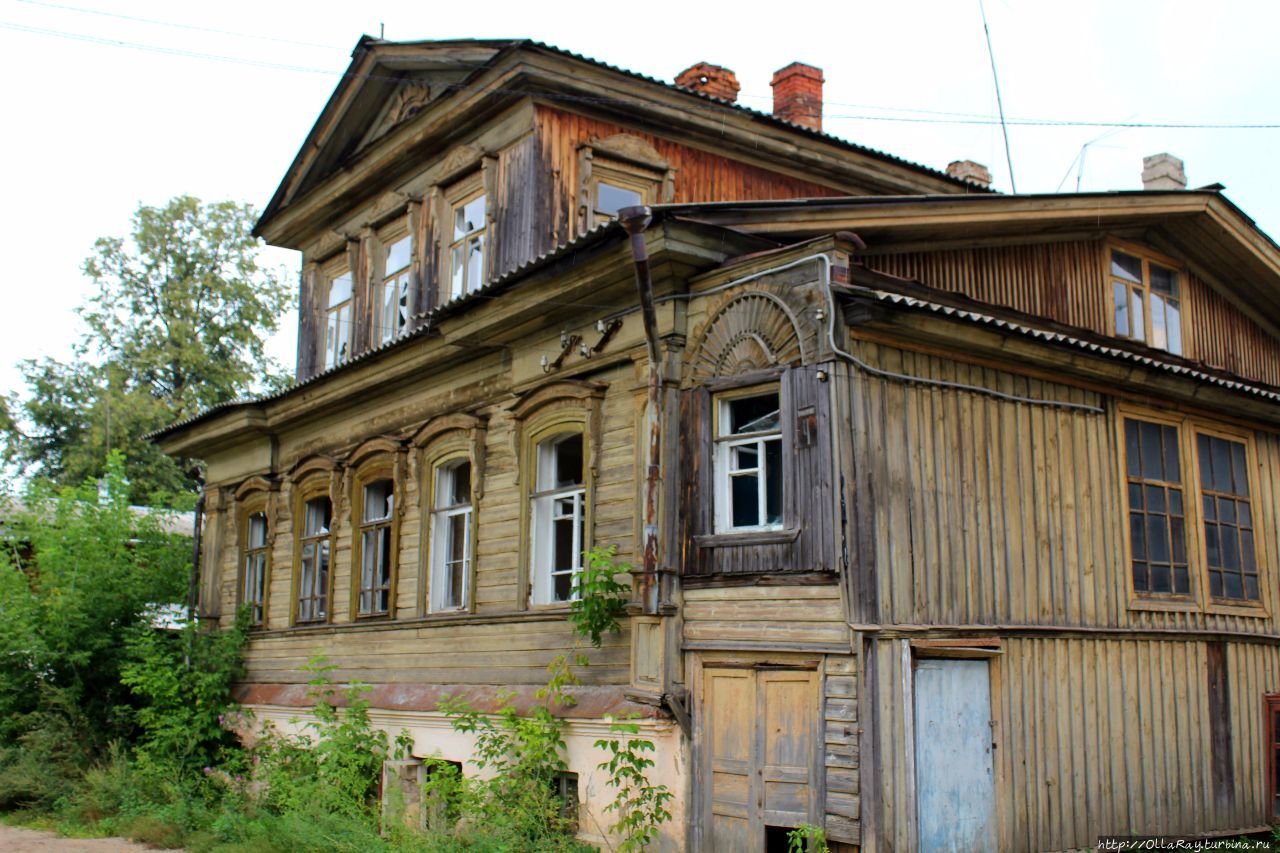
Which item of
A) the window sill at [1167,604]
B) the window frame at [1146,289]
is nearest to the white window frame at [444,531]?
the window sill at [1167,604]

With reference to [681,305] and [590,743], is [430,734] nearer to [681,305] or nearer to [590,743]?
[590,743]

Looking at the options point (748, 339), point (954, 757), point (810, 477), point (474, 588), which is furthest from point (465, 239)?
point (954, 757)

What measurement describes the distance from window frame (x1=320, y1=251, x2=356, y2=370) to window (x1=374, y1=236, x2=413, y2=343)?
0.78 metres

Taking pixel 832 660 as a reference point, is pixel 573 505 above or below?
above

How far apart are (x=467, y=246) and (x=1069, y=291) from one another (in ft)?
24.4

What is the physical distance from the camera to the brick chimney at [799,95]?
18.0 m

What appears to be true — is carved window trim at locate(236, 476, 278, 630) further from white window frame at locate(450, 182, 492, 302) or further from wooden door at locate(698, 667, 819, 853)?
wooden door at locate(698, 667, 819, 853)

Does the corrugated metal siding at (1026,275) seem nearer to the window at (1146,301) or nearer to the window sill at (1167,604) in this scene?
the window at (1146,301)

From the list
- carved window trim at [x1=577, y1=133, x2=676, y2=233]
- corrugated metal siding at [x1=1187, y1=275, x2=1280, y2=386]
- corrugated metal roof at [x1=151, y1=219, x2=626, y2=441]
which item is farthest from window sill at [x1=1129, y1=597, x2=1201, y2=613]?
carved window trim at [x1=577, y1=133, x2=676, y2=233]

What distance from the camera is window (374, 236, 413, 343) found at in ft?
56.7

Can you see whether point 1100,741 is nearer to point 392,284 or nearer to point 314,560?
point 314,560

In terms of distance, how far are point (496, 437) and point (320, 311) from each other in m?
7.50

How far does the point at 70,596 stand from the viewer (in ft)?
58.3

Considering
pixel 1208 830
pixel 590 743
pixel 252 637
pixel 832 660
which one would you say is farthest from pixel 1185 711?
pixel 252 637
